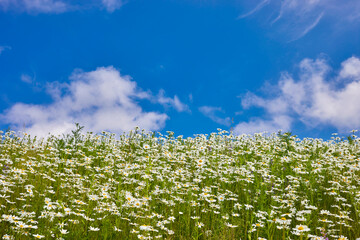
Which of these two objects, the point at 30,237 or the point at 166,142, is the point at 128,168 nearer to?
the point at 30,237

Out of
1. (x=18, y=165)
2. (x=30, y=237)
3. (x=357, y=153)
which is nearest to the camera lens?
(x=30, y=237)

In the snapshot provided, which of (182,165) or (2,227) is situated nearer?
(2,227)

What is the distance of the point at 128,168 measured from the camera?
637cm

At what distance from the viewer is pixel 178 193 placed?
5.58 metres

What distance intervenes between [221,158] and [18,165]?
557 centimetres

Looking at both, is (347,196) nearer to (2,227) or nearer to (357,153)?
(357,153)

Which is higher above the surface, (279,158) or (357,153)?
(357,153)

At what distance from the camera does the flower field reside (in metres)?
4.39

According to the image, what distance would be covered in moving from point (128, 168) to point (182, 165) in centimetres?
184

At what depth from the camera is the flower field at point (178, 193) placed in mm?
4391

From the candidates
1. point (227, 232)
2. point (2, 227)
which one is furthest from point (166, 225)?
point (2, 227)

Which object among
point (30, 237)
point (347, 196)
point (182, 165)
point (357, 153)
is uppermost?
point (357, 153)

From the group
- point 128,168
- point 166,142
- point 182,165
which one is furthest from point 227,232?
point 166,142

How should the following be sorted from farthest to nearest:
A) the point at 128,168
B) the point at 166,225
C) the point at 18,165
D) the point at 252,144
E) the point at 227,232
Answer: the point at 252,144
the point at 18,165
the point at 128,168
the point at 166,225
the point at 227,232
